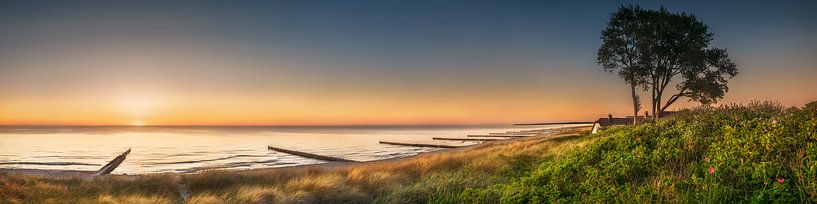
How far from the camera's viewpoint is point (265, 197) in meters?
11.9

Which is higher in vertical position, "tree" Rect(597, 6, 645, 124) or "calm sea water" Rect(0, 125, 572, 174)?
"tree" Rect(597, 6, 645, 124)

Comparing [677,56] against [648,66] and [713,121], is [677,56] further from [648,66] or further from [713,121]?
[713,121]

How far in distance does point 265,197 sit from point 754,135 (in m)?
10.0

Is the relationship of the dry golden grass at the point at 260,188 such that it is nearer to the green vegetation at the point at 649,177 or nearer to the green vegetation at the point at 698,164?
the green vegetation at the point at 649,177

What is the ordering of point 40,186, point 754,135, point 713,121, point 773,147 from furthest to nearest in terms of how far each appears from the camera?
point 40,186 < point 713,121 < point 754,135 < point 773,147

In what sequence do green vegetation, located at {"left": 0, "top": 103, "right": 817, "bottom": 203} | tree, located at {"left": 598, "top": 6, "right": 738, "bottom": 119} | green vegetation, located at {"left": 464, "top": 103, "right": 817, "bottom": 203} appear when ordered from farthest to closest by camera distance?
tree, located at {"left": 598, "top": 6, "right": 738, "bottom": 119}
green vegetation, located at {"left": 0, "top": 103, "right": 817, "bottom": 203}
green vegetation, located at {"left": 464, "top": 103, "right": 817, "bottom": 203}

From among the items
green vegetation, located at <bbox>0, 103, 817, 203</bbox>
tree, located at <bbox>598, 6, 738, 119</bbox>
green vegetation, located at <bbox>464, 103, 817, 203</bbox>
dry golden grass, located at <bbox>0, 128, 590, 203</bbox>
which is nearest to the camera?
green vegetation, located at <bbox>464, 103, 817, 203</bbox>

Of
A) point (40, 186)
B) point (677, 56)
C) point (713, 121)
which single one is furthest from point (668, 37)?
A: point (40, 186)

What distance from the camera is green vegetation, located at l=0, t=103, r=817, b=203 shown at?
736 cm

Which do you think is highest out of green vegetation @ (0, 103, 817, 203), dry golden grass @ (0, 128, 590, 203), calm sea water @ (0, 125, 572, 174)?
green vegetation @ (0, 103, 817, 203)

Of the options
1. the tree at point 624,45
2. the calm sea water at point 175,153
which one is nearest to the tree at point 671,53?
the tree at point 624,45

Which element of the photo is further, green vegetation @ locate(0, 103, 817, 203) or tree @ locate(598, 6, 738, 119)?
tree @ locate(598, 6, 738, 119)

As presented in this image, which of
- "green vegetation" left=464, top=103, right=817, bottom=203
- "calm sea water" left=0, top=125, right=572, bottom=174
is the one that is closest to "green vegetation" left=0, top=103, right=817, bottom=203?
"green vegetation" left=464, top=103, right=817, bottom=203

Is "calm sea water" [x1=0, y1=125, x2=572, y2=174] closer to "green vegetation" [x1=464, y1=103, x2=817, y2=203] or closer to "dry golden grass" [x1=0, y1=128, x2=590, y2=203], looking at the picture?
"dry golden grass" [x1=0, y1=128, x2=590, y2=203]
